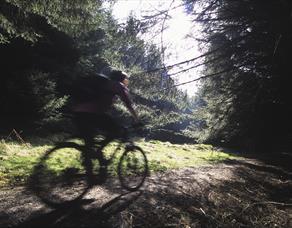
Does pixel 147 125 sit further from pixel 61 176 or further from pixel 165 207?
A: pixel 165 207

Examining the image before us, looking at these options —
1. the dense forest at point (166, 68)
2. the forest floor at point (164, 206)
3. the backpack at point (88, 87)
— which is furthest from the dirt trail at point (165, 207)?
the dense forest at point (166, 68)

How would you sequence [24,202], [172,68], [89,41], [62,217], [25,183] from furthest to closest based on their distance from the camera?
[89,41]
[172,68]
[25,183]
[24,202]
[62,217]

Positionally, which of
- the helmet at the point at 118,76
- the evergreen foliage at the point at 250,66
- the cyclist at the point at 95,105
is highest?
the evergreen foliage at the point at 250,66

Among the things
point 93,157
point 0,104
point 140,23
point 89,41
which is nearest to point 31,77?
point 0,104

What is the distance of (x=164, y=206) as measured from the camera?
13.6ft

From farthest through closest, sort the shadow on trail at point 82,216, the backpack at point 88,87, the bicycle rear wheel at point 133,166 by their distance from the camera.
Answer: the bicycle rear wheel at point 133,166, the backpack at point 88,87, the shadow on trail at point 82,216

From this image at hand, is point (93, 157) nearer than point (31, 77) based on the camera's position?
Yes

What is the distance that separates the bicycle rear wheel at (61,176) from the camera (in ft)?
14.1

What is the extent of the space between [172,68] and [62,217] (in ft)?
23.0

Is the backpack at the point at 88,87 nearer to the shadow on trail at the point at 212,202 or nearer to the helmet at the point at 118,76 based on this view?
the helmet at the point at 118,76

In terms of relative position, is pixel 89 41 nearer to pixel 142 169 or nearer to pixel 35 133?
pixel 35 133

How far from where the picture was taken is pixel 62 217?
3.46 meters

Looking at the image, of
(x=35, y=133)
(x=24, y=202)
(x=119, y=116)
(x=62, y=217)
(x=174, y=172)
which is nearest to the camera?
(x=62, y=217)

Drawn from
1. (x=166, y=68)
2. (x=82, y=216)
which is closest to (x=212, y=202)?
(x=82, y=216)
